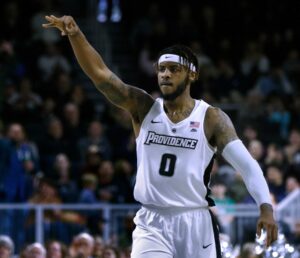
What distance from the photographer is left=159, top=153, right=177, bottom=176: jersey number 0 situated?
331 inches

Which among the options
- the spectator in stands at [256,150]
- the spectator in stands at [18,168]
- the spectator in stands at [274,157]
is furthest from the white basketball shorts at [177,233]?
the spectator in stands at [274,157]

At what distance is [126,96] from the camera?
28.2 feet

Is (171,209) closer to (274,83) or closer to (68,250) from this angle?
(68,250)

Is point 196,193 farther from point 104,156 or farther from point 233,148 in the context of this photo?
point 104,156

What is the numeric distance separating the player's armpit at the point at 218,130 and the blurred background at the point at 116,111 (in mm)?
3868

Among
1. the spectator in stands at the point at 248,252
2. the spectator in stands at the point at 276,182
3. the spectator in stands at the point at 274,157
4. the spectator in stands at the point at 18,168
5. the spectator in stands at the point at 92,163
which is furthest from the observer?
the spectator in stands at the point at 274,157

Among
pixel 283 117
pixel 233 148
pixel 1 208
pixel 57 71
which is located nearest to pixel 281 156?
pixel 283 117

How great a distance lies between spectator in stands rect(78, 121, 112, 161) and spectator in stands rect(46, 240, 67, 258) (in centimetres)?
406

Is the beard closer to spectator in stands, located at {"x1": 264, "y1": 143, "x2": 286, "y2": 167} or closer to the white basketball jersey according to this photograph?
the white basketball jersey

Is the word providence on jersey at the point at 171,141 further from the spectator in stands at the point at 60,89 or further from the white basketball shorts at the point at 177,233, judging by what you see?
the spectator in stands at the point at 60,89

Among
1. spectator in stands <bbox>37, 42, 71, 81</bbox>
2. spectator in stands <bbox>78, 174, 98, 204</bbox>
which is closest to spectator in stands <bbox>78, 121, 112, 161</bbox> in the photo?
spectator in stands <bbox>78, 174, 98, 204</bbox>

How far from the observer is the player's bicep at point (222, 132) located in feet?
27.7

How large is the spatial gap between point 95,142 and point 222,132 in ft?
32.9

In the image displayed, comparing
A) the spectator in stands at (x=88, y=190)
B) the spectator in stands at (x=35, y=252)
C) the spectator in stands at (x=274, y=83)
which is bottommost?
the spectator in stands at (x=35, y=252)
